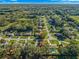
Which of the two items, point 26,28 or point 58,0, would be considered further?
point 58,0

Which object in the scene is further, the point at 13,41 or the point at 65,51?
the point at 13,41

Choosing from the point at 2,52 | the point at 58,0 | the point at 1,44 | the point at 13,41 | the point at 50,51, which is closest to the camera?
the point at 2,52

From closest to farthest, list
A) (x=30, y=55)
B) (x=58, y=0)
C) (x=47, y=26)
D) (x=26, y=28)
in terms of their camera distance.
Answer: (x=30, y=55), (x=26, y=28), (x=47, y=26), (x=58, y=0)

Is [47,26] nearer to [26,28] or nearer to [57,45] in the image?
[26,28]

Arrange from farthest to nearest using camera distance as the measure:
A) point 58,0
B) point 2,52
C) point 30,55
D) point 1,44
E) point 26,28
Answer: point 58,0, point 26,28, point 1,44, point 2,52, point 30,55

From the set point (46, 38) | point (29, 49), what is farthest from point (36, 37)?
point (29, 49)

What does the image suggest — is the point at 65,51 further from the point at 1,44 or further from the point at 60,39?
the point at 1,44

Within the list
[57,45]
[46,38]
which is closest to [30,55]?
[57,45]

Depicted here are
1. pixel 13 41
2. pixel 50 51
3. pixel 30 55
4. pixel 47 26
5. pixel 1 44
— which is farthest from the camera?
pixel 47 26

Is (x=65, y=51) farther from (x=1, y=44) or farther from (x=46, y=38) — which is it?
(x=1, y=44)
